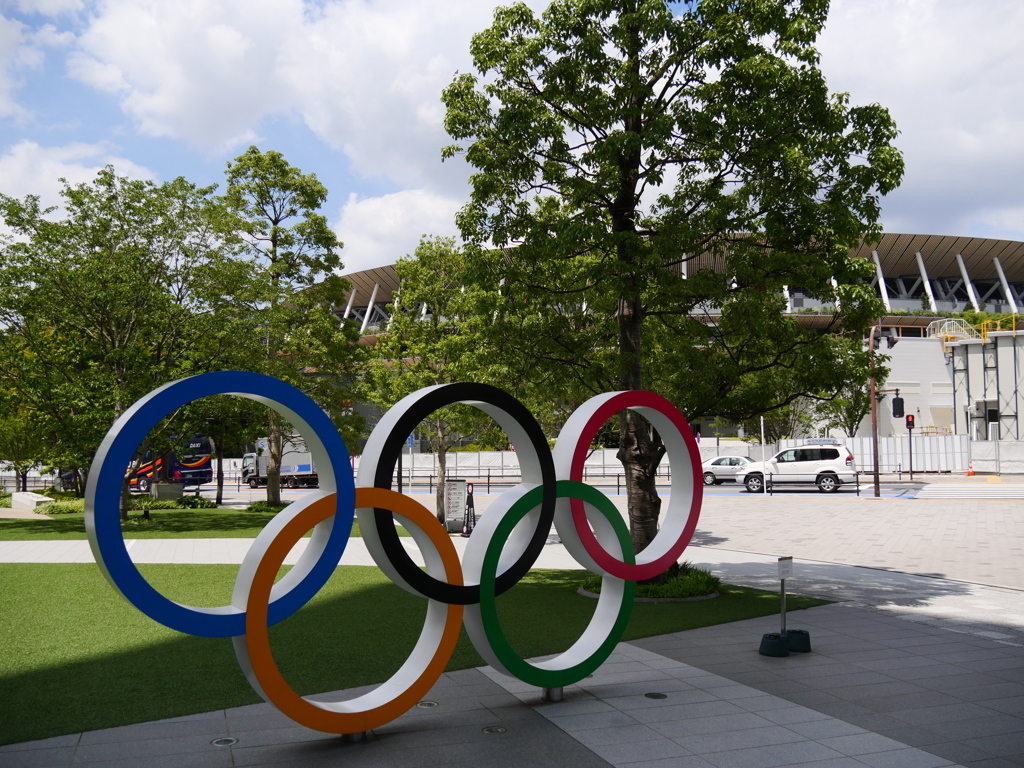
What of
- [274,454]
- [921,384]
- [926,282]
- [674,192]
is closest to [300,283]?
[274,454]

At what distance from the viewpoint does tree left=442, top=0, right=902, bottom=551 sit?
35.0 ft

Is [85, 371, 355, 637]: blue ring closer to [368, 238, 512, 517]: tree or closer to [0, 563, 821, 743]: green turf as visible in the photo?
[0, 563, 821, 743]: green turf

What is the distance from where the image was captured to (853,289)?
10.4 m

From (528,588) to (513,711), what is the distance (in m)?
6.13

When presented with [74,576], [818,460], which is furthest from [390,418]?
[818,460]

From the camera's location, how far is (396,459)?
6.52 m

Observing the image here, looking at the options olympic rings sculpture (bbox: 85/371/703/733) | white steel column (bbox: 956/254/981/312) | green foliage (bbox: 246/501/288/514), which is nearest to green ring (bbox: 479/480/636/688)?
olympic rings sculpture (bbox: 85/371/703/733)

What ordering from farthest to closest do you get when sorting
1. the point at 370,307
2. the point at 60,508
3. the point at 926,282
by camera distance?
1. the point at 370,307
2. the point at 926,282
3. the point at 60,508

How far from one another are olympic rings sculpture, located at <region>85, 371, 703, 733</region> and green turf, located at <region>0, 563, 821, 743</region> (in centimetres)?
143

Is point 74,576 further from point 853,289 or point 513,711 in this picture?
point 853,289

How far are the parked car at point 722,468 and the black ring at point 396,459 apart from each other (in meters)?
32.1

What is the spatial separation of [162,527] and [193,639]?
1355 cm

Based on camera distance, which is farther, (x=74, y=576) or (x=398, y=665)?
(x=74, y=576)

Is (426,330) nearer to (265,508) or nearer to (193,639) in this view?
(265,508)
